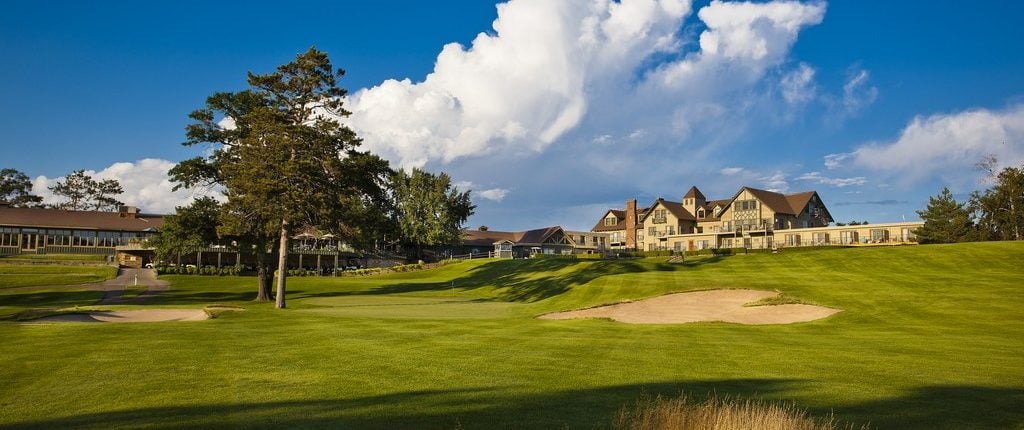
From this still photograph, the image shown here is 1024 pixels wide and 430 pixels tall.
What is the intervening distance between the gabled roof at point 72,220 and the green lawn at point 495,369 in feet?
256

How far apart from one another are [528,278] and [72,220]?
235 feet

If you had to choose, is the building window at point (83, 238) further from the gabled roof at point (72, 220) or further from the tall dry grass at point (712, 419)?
the tall dry grass at point (712, 419)

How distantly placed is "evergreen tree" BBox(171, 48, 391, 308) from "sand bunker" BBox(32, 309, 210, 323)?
6.09 m

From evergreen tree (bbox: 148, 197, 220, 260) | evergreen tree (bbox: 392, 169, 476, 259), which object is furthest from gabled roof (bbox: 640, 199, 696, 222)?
evergreen tree (bbox: 148, 197, 220, 260)

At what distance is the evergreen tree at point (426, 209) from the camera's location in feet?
319

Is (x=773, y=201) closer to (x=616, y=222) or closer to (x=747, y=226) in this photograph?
(x=747, y=226)

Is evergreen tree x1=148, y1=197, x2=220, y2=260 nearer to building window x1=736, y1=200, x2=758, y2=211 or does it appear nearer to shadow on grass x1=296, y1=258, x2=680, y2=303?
shadow on grass x1=296, y1=258, x2=680, y2=303

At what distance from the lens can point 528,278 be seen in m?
55.1

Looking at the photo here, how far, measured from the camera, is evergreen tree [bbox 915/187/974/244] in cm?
7100

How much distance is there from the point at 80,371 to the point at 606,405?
32.0 ft

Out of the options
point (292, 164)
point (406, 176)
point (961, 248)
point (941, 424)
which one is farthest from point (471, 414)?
point (406, 176)

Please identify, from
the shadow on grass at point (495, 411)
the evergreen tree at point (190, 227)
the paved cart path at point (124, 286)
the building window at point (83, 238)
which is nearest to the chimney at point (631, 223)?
the paved cart path at point (124, 286)

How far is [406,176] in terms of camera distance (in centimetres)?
10194

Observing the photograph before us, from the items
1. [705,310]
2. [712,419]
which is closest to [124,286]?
[705,310]
